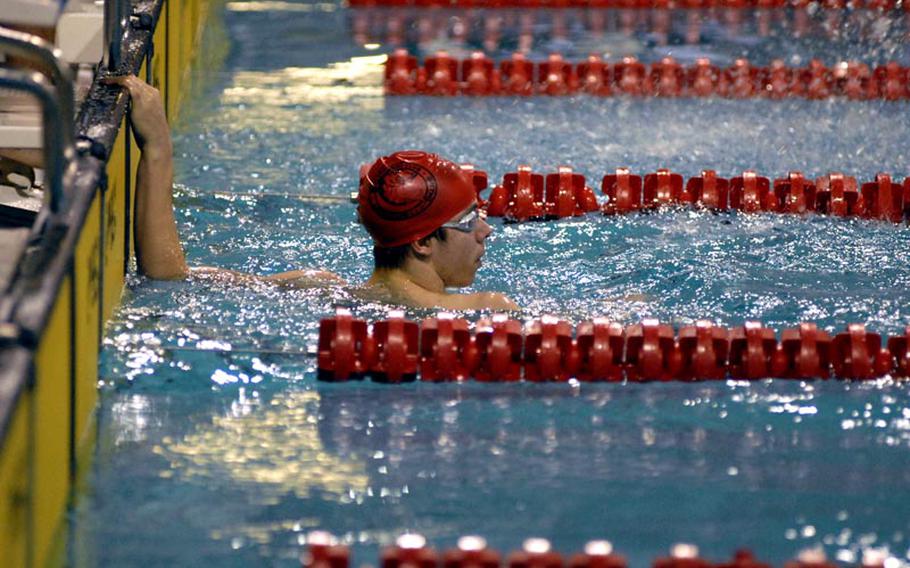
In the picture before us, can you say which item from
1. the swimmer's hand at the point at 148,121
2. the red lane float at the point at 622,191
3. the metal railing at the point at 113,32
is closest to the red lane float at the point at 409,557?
the swimmer's hand at the point at 148,121

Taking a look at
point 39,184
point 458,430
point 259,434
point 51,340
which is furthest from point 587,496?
point 39,184

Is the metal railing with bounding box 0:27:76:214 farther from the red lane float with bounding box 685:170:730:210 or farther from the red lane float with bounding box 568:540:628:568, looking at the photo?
the red lane float with bounding box 685:170:730:210

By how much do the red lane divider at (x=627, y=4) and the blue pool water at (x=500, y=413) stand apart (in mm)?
3306

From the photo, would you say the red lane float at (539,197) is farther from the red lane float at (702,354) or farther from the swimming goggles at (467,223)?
the red lane float at (702,354)

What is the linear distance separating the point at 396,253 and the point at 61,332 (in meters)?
1.20

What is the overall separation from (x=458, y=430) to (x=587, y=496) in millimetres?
454

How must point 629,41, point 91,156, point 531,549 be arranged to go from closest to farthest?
point 531,549
point 91,156
point 629,41

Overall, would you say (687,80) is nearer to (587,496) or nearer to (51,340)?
(587,496)

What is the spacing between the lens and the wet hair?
407cm

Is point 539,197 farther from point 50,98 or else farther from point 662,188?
point 50,98

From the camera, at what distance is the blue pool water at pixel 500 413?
310 centimetres

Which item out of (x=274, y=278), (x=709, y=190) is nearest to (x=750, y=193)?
(x=709, y=190)

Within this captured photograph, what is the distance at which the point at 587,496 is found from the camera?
326cm

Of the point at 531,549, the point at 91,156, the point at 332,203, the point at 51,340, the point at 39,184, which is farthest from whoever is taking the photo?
the point at 332,203
